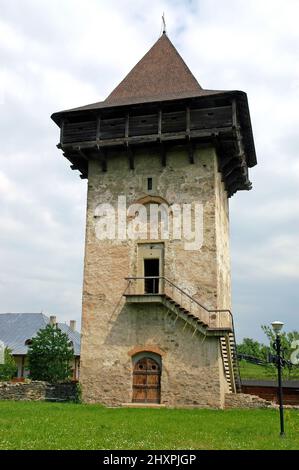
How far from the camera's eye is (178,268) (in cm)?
1862

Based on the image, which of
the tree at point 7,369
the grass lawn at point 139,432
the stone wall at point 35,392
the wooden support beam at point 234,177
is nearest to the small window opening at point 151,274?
the stone wall at point 35,392

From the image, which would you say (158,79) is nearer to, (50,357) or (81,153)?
(81,153)

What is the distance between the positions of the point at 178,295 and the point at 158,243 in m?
2.07

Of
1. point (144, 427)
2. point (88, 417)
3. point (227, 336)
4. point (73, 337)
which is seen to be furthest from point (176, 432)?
point (73, 337)

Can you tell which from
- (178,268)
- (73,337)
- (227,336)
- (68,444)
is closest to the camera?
(68,444)

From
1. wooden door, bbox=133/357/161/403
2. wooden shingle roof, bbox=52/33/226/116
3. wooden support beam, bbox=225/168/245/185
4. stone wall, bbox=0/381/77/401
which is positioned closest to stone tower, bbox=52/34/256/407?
wooden door, bbox=133/357/161/403

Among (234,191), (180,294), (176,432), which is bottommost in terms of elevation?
(176,432)

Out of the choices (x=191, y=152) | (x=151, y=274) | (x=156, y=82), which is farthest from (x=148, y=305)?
(x=156, y=82)

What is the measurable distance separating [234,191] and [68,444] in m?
17.4

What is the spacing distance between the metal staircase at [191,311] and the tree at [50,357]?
9.47m

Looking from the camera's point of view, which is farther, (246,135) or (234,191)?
(234,191)

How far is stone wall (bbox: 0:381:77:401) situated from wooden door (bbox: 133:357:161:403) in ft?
8.55

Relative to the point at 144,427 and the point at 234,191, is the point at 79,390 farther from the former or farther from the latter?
the point at 234,191

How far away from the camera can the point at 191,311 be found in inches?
719
